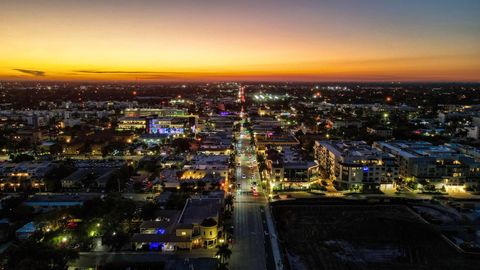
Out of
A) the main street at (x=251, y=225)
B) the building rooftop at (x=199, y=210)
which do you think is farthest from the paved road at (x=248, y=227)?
the building rooftop at (x=199, y=210)

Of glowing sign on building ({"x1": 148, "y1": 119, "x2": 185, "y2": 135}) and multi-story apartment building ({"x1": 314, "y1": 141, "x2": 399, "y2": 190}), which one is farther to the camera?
glowing sign on building ({"x1": 148, "y1": 119, "x2": 185, "y2": 135})

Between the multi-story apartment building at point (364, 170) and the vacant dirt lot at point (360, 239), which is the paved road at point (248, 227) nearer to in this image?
the vacant dirt lot at point (360, 239)

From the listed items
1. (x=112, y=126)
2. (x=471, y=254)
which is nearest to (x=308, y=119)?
(x=112, y=126)

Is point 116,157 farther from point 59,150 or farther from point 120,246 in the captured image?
point 120,246

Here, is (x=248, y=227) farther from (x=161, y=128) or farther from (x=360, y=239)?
(x=161, y=128)

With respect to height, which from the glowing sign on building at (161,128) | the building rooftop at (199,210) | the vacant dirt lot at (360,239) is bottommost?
the vacant dirt lot at (360,239)

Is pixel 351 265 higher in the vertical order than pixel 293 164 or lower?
lower

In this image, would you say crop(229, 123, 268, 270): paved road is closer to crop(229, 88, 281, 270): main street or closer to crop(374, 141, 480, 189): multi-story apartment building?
crop(229, 88, 281, 270): main street

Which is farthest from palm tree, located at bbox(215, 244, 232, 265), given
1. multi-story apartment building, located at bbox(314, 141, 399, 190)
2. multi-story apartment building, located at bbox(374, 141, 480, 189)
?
multi-story apartment building, located at bbox(374, 141, 480, 189)

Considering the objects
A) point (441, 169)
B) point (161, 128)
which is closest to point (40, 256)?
point (441, 169)

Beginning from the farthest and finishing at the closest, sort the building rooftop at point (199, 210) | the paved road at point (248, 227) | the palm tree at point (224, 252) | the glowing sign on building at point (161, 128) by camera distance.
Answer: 1. the glowing sign on building at point (161, 128)
2. the building rooftop at point (199, 210)
3. the paved road at point (248, 227)
4. the palm tree at point (224, 252)

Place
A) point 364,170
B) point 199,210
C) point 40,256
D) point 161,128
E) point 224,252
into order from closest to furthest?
point 40,256, point 224,252, point 199,210, point 364,170, point 161,128
